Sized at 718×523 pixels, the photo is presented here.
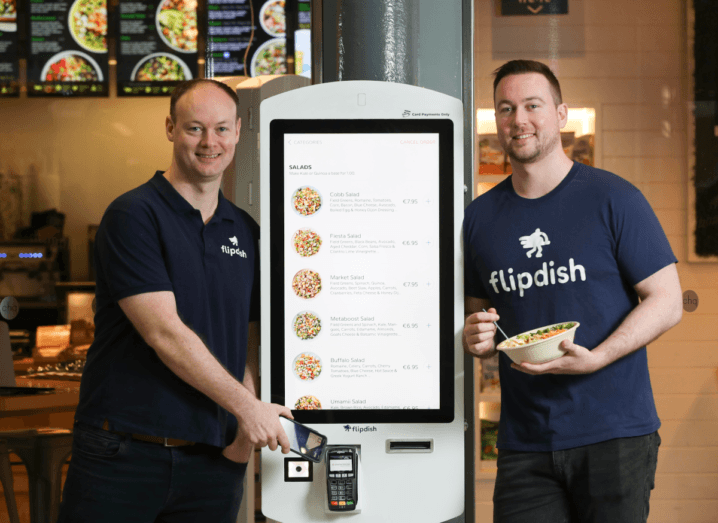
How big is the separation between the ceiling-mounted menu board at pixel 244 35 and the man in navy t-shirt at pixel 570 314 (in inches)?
104

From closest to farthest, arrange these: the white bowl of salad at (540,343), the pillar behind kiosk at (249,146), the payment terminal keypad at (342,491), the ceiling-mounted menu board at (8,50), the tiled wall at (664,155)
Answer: the white bowl of salad at (540,343) < the payment terminal keypad at (342,491) < the pillar behind kiosk at (249,146) < the tiled wall at (664,155) < the ceiling-mounted menu board at (8,50)

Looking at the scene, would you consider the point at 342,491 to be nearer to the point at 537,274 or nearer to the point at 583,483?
the point at 583,483

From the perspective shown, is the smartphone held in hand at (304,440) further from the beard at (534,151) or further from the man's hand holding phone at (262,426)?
the beard at (534,151)

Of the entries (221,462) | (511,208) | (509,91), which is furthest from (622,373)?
(221,462)

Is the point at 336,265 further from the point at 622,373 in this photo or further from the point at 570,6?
the point at 570,6

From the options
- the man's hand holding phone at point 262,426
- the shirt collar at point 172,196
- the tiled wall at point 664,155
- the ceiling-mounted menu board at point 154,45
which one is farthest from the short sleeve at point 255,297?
the ceiling-mounted menu board at point 154,45

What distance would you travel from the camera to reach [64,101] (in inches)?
161

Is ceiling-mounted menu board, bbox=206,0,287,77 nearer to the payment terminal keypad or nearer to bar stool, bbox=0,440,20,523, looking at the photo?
bar stool, bbox=0,440,20,523

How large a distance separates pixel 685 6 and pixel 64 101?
3465mm

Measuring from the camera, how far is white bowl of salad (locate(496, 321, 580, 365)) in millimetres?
1456

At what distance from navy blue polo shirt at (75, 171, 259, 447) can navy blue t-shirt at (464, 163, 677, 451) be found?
67 cm

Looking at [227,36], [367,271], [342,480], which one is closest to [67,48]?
[227,36]

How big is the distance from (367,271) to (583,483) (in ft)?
2.33

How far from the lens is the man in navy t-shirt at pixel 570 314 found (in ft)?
5.12
